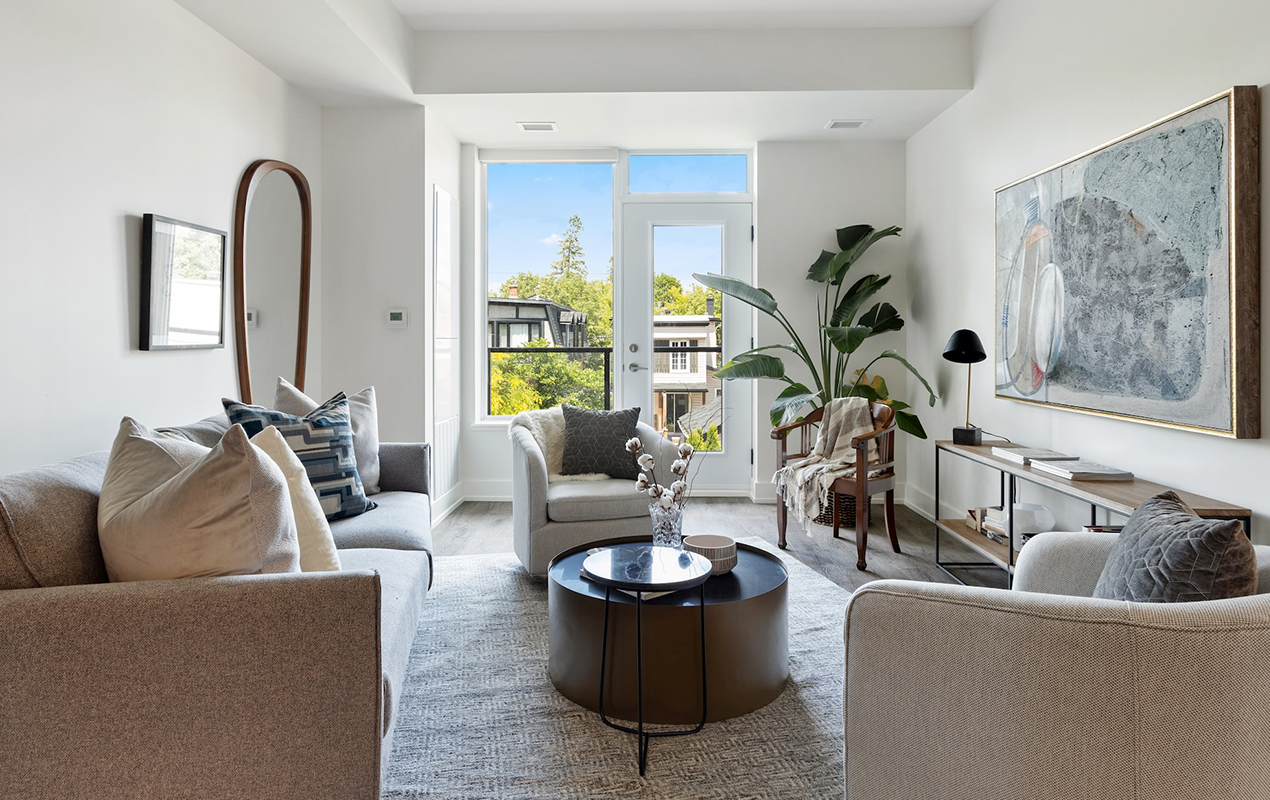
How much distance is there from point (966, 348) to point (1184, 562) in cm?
239

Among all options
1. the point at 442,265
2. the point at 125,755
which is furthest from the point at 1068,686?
the point at 442,265

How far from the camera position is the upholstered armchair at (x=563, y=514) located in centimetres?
324

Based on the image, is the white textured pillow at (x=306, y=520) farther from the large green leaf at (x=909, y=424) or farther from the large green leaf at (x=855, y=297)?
the large green leaf at (x=855, y=297)

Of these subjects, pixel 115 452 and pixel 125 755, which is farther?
pixel 115 452

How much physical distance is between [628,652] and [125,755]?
117 cm

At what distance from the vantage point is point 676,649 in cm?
206

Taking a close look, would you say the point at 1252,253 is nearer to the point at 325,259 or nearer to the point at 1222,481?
the point at 1222,481

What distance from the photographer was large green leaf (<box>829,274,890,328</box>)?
4.68 meters

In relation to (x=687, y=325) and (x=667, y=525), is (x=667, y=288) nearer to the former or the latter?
(x=687, y=325)

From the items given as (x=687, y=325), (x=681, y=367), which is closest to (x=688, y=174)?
(x=687, y=325)

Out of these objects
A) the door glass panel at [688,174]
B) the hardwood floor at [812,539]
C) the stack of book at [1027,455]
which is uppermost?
the door glass panel at [688,174]

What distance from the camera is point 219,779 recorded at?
133cm

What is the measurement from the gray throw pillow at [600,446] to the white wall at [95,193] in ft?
5.31

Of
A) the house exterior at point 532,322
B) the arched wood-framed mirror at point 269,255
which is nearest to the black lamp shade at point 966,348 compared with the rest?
the house exterior at point 532,322
